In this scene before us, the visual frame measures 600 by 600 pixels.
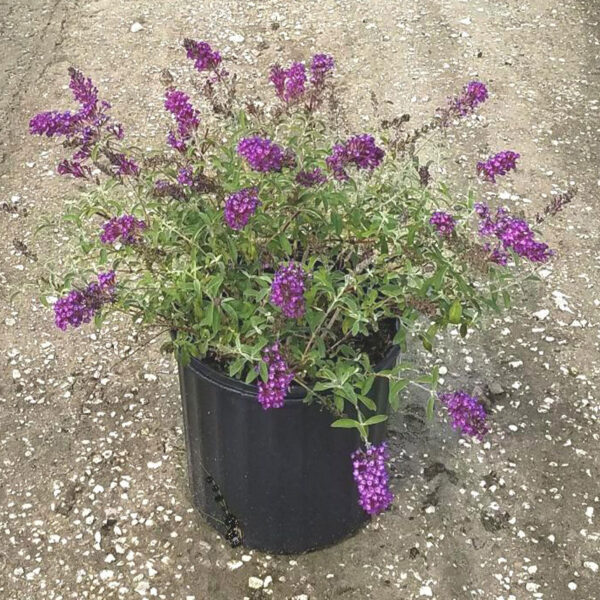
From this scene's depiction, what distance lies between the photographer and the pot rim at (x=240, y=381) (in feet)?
7.22

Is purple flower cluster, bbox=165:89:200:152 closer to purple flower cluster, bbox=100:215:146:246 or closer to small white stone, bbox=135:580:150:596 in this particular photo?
purple flower cluster, bbox=100:215:146:246

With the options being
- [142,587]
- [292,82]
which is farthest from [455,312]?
[142,587]

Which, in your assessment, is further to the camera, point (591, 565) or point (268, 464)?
point (591, 565)

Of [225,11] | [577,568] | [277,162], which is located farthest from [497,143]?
[277,162]

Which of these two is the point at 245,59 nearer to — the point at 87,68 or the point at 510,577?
the point at 87,68

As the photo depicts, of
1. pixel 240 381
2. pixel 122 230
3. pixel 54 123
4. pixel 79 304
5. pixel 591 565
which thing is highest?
pixel 54 123

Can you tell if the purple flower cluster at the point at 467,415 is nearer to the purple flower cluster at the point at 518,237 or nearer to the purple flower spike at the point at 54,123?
the purple flower cluster at the point at 518,237

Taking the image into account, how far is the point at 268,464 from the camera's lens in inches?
93.6

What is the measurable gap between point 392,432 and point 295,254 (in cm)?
91

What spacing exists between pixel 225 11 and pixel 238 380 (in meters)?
3.97

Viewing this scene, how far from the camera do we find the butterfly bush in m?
2.09

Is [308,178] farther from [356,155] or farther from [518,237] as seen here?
[518,237]

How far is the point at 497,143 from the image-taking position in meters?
4.54

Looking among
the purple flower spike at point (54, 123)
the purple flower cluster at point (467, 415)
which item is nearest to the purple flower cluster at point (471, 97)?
the purple flower cluster at point (467, 415)
